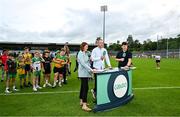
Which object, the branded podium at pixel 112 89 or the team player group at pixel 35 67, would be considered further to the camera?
the team player group at pixel 35 67

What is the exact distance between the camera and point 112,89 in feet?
30.1

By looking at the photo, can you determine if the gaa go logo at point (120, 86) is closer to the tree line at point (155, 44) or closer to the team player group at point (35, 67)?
the team player group at point (35, 67)

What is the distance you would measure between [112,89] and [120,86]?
0.54 metres

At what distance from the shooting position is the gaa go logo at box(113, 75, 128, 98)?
30.7ft

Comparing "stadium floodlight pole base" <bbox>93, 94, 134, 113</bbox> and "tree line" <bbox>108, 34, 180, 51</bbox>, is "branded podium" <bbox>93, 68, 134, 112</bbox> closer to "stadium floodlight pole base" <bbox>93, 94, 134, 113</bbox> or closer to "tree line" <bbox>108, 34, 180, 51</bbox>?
"stadium floodlight pole base" <bbox>93, 94, 134, 113</bbox>

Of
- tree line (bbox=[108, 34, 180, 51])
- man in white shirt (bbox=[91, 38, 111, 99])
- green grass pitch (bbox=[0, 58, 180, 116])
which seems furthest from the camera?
tree line (bbox=[108, 34, 180, 51])

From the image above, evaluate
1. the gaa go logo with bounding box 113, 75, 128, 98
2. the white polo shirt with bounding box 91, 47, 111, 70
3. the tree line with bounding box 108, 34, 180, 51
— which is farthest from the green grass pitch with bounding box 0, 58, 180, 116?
the tree line with bounding box 108, 34, 180, 51

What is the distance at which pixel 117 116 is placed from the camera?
27.0 ft

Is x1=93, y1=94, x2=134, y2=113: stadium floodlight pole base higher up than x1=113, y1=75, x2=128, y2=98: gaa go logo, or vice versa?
x1=113, y1=75, x2=128, y2=98: gaa go logo

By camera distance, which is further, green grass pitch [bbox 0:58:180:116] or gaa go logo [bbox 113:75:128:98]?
gaa go logo [bbox 113:75:128:98]

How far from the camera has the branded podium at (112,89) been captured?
8.73 metres

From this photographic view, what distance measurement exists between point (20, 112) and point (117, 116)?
2737 millimetres

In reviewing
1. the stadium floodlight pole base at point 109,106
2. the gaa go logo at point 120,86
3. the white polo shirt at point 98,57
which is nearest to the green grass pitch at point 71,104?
the stadium floodlight pole base at point 109,106

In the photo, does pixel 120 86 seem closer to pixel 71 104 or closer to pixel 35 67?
pixel 71 104
